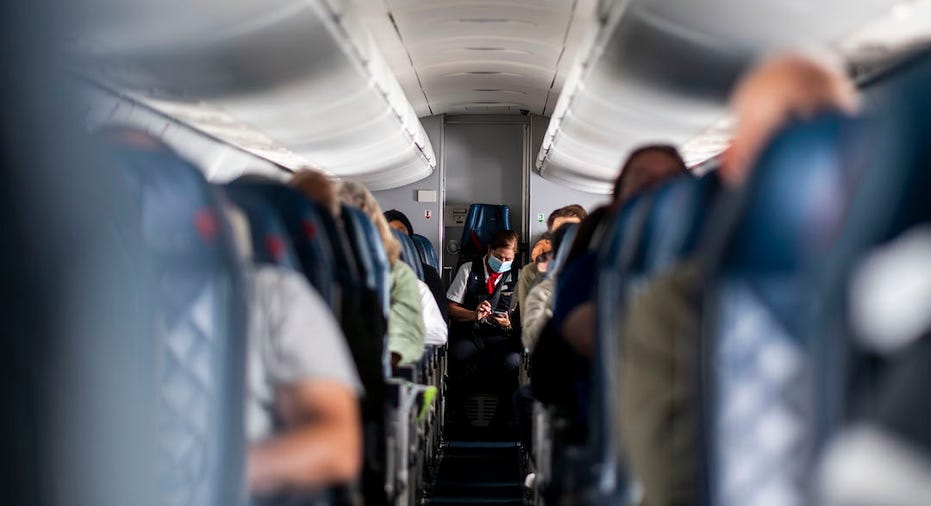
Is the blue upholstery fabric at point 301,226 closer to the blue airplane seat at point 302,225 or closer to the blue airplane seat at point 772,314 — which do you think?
the blue airplane seat at point 302,225

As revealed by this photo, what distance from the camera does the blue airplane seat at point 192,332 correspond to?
69.5 inches

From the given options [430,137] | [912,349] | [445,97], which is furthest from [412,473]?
[430,137]

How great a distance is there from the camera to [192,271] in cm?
179

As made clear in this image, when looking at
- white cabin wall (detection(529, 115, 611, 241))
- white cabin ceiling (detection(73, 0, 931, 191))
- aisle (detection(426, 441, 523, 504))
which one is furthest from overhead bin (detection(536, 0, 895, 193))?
white cabin wall (detection(529, 115, 611, 241))

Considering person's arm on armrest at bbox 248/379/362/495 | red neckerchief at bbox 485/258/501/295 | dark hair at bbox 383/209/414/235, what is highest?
dark hair at bbox 383/209/414/235

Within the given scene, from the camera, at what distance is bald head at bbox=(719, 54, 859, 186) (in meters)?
1.58

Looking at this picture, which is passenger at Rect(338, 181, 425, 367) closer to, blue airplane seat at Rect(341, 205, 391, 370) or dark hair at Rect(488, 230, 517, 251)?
blue airplane seat at Rect(341, 205, 391, 370)

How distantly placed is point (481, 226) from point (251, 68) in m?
7.64

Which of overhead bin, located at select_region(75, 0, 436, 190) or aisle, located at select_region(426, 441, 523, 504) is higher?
overhead bin, located at select_region(75, 0, 436, 190)

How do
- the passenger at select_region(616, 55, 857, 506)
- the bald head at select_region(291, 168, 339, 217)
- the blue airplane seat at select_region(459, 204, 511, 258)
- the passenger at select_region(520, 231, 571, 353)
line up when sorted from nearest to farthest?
the passenger at select_region(616, 55, 857, 506)
the bald head at select_region(291, 168, 339, 217)
the passenger at select_region(520, 231, 571, 353)
the blue airplane seat at select_region(459, 204, 511, 258)

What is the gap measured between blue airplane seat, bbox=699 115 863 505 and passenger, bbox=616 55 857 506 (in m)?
0.09

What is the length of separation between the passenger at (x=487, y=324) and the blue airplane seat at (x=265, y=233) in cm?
644

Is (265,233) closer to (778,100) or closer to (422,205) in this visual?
(778,100)

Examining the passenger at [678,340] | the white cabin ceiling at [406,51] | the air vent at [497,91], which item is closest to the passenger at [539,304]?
the white cabin ceiling at [406,51]
